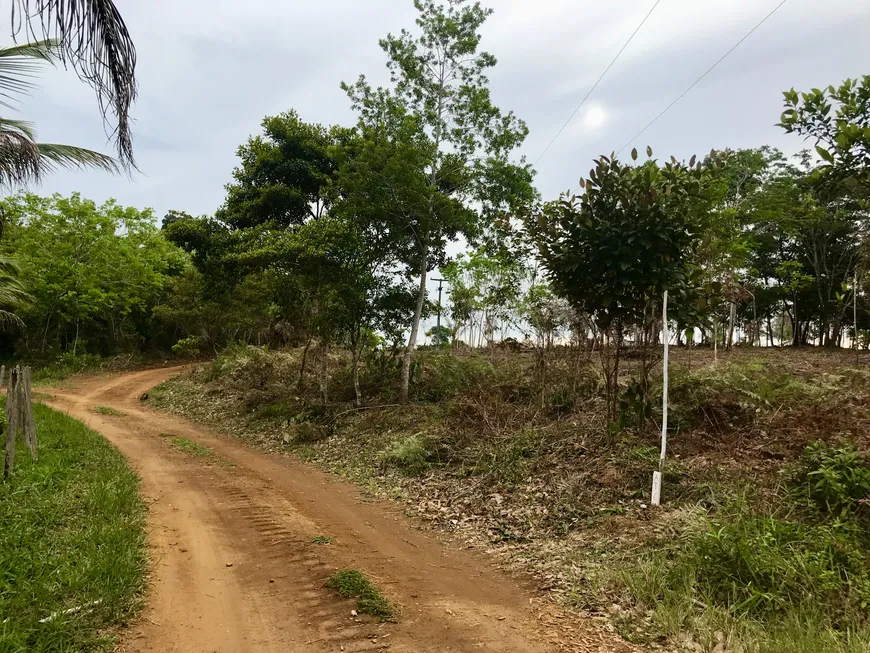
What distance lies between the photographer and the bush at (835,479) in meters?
4.72

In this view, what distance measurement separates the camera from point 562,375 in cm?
1037

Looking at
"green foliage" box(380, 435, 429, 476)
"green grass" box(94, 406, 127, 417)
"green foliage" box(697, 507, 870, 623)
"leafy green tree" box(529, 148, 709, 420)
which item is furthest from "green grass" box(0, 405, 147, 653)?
"green grass" box(94, 406, 127, 417)

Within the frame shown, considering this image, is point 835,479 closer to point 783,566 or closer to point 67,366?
point 783,566

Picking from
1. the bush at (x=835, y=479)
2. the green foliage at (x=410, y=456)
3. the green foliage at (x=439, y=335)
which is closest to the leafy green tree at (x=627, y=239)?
the bush at (x=835, y=479)

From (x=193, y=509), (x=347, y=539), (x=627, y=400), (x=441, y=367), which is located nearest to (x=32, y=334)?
(x=441, y=367)

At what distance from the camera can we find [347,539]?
5.79 metres

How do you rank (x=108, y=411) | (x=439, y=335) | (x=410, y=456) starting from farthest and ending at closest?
1. (x=439, y=335)
2. (x=108, y=411)
3. (x=410, y=456)

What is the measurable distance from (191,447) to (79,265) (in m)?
16.9

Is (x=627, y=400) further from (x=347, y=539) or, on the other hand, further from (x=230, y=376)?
(x=230, y=376)

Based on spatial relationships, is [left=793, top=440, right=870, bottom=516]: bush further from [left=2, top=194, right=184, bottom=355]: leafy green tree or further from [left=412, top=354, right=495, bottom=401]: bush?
[left=2, top=194, right=184, bottom=355]: leafy green tree

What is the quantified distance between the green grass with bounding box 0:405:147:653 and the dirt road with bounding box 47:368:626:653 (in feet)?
0.74

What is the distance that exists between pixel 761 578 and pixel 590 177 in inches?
189

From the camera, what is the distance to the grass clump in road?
4.08m

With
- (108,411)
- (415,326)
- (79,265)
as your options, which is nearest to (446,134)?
(415,326)
